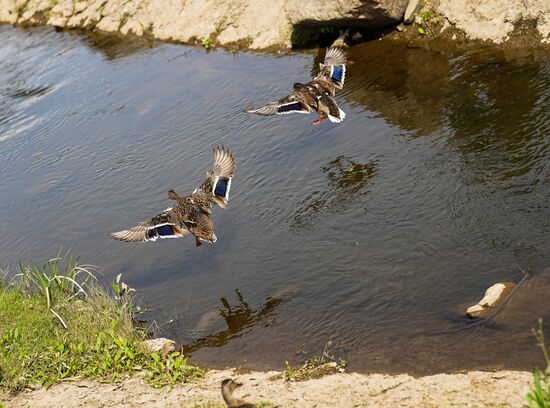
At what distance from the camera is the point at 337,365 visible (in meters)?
7.01

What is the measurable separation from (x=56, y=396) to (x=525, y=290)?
14.6 feet

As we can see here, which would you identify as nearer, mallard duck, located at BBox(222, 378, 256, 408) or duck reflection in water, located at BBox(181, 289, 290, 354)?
mallard duck, located at BBox(222, 378, 256, 408)

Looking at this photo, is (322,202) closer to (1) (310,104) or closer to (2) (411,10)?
(1) (310,104)

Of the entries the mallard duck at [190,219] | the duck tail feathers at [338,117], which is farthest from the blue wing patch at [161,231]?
the duck tail feathers at [338,117]

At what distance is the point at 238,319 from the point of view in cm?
834

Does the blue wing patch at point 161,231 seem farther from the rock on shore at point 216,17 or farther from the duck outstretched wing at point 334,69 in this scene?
the rock on shore at point 216,17

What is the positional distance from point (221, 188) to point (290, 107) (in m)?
2.12

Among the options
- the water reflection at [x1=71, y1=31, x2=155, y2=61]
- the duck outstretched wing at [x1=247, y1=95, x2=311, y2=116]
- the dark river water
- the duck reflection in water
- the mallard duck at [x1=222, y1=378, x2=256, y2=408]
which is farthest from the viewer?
the water reflection at [x1=71, y1=31, x2=155, y2=61]

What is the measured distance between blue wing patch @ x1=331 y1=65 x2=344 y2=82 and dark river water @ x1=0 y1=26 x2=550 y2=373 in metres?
0.51

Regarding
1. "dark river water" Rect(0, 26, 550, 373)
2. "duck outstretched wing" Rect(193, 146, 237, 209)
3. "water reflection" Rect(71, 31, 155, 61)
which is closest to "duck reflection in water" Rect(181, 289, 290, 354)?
"dark river water" Rect(0, 26, 550, 373)

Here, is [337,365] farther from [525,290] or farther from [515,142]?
[515,142]

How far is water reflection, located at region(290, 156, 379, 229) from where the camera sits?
9.70 meters

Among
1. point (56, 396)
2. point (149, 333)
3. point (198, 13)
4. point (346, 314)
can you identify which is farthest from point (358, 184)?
point (198, 13)

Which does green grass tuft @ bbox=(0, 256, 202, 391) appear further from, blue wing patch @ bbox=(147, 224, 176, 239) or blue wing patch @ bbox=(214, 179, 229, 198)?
blue wing patch @ bbox=(214, 179, 229, 198)
